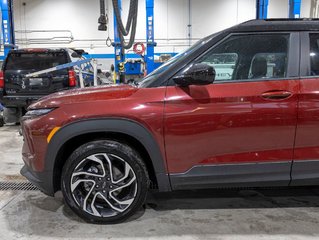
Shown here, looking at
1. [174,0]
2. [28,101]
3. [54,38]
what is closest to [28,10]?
[54,38]

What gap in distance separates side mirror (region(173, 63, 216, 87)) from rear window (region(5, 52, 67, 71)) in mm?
5194

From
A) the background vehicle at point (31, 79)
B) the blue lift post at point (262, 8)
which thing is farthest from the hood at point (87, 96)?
the blue lift post at point (262, 8)

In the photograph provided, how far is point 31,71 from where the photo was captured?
7484 mm

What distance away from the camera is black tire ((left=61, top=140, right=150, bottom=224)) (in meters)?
2.89

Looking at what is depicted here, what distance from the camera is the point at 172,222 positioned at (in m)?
3.08

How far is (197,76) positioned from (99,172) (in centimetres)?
114

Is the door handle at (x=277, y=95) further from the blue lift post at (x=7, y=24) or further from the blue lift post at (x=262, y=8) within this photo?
the blue lift post at (x=7, y=24)

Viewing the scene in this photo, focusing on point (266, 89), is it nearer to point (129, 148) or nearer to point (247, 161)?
point (247, 161)

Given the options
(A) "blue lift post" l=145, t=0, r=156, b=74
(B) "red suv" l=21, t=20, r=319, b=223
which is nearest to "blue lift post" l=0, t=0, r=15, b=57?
(A) "blue lift post" l=145, t=0, r=156, b=74

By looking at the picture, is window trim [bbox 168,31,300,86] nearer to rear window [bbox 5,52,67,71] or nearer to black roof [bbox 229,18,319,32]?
black roof [bbox 229,18,319,32]

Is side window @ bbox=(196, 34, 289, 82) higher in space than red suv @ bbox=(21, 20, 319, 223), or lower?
higher

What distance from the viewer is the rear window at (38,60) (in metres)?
7.45

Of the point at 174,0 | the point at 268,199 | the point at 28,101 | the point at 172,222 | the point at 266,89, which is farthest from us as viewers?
the point at 174,0

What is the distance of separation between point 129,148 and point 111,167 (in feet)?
0.71
